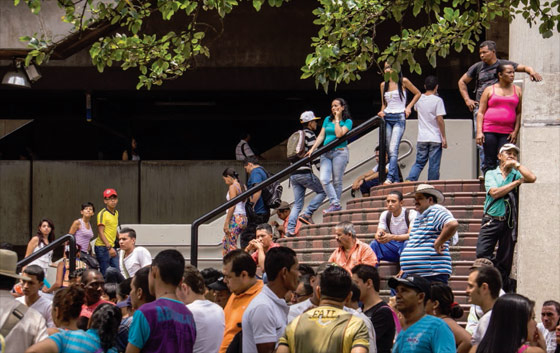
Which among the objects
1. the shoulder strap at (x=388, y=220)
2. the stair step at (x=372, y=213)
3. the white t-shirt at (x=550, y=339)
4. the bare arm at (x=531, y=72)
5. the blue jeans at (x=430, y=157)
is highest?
the bare arm at (x=531, y=72)

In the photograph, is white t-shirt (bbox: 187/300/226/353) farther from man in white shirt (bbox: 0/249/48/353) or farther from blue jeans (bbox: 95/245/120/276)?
blue jeans (bbox: 95/245/120/276)

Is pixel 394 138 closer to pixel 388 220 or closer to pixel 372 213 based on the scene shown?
pixel 372 213

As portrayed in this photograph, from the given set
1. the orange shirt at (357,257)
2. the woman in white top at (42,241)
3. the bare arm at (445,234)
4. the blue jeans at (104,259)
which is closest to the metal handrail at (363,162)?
the blue jeans at (104,259)

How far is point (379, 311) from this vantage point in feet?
23.9

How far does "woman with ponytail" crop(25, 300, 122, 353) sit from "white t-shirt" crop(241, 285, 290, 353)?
781 mm

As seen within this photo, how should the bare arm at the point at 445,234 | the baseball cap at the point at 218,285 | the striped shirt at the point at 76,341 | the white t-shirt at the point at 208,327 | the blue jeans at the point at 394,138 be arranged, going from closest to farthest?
1. the striped shirt at the point at 76,341
2. the white t-shirt at the point at 208,327
3. the baseball cap at the point at 218,285
4. the bare arm at the point at 445,234
5. the blue jeans at the point at 394,138

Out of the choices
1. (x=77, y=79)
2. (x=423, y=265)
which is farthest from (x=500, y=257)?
(x=77, y=79)

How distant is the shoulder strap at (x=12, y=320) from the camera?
5648 millimetres

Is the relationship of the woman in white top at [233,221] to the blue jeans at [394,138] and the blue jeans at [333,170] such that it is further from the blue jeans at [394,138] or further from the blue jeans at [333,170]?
the blue jeans at [394,138]

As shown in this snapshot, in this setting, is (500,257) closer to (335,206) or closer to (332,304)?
(335,206)

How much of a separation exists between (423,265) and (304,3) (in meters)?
11.3

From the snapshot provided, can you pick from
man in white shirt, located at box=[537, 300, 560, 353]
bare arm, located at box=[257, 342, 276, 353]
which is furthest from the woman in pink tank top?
bare arm, located at box=[257, 342, 276, 353]

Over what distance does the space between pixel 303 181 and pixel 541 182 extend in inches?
150

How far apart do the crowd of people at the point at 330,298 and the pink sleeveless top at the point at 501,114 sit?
0.01 m
